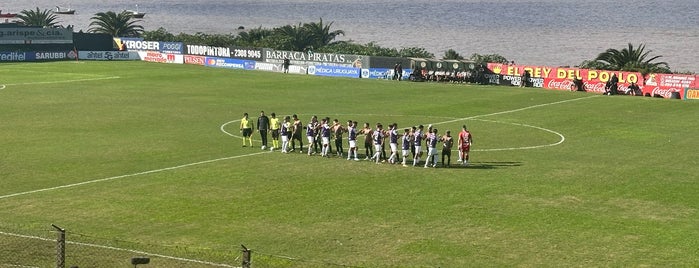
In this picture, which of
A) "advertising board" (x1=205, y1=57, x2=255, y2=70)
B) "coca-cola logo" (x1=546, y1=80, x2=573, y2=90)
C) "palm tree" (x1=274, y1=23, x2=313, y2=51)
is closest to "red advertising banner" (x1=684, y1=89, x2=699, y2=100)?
A: "coca-cola logo" (x1=546, y1=80, x2=573, y2=90)

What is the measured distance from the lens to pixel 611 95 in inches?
3066

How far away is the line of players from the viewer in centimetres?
4344

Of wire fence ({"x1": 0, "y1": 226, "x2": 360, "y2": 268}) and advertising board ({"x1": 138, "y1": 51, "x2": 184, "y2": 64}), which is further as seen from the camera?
advertising board ({"x1": 138, "y1": 51, "x2": 184, "y2": 64})

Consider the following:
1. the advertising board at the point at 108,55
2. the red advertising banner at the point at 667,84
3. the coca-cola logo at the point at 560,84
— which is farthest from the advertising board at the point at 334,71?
the advertising board at the point at 108,55

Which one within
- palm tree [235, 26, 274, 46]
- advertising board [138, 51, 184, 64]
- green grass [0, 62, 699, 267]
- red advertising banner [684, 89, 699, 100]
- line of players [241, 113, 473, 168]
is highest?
palm tree [235, 26, 274, 46]

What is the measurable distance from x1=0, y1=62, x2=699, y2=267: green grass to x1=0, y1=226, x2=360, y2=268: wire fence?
94mm

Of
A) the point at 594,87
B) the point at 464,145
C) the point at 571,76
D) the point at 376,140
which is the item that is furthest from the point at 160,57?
the point at 464,145

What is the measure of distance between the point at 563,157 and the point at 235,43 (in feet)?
247

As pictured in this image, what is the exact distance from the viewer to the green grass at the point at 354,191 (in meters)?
28.2

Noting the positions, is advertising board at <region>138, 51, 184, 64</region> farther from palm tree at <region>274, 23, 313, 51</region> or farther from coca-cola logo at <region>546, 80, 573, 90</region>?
coca-cola logo at <region>546, 80, 573, 90</region>

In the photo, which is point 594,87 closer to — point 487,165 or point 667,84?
point 667,84

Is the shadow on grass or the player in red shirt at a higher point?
the player in red shirt

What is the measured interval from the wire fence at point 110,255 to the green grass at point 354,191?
0.09 meters

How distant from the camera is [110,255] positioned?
2417 cm
